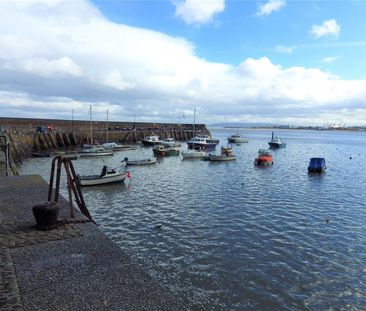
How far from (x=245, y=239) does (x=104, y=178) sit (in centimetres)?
1756

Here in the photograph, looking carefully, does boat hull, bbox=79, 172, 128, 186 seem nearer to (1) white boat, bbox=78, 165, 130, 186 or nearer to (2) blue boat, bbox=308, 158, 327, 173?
(1) white boat, bbox=78, 165, 130, 186

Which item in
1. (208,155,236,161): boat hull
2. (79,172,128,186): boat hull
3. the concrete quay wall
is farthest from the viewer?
(208,155,236,161): boat hull


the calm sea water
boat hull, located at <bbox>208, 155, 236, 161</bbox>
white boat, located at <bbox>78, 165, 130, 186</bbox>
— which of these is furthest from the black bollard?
boat hull, located at <bbox>208, 155, 236, 161</bbox>

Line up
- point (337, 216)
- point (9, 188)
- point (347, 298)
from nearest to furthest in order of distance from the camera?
point (347, 298) < point (9, 188) < point (337, 216)

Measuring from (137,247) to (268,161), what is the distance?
126 ft

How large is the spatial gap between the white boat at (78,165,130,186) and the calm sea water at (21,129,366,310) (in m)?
0.74

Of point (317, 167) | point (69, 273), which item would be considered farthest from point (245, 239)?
point (317, 167)

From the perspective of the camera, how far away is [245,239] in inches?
656

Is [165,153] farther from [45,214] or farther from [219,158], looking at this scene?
[45,214]

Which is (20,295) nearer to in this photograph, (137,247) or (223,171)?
(137,247)

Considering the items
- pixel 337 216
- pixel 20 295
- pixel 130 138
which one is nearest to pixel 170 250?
pixel 20 295

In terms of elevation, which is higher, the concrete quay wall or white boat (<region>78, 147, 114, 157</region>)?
the concrete quay wall

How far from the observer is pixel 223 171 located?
1682 inches

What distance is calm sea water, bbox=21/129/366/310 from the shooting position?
38.2ft
